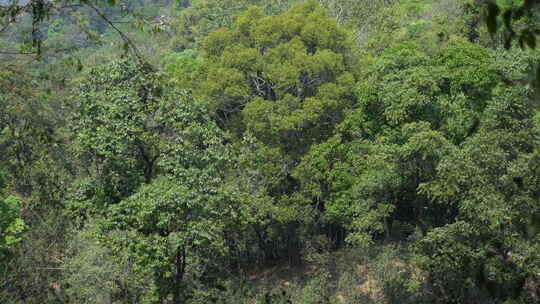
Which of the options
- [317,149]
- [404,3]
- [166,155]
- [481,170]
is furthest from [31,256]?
[404,3]

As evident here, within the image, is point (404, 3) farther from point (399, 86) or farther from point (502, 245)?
point (502, 245)

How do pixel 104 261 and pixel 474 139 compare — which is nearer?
pixel 474 139

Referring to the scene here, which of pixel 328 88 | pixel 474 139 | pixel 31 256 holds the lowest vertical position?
pixel 31 256

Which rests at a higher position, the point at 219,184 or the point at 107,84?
the point at 107,84

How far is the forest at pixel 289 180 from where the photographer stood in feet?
34.1

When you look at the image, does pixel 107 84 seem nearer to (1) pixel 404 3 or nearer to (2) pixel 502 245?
(2) pixel 502 245

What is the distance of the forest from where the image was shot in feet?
34.1

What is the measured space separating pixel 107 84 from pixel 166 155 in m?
2.26

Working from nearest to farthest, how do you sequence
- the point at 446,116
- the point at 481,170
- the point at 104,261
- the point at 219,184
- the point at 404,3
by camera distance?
the point at 481,170 → the point at 219,184 → the point at 104,261 → the point at 446,116 → the point at 404,3

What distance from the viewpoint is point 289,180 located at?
16.5m

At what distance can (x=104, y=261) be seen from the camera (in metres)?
12.4

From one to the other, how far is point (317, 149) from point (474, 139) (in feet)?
15.9

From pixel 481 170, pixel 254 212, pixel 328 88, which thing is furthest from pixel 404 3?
pixel 481 170

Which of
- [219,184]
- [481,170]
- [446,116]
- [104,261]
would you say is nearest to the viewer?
[481,170]
